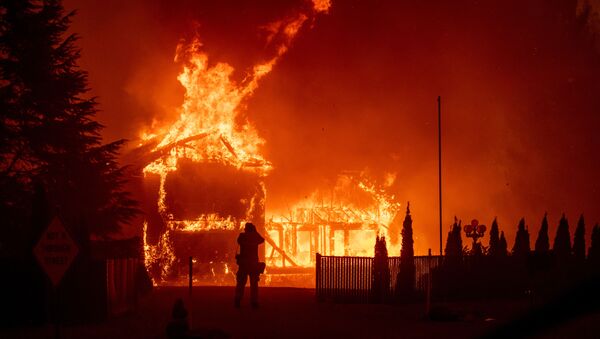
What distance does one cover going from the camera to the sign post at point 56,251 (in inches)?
404

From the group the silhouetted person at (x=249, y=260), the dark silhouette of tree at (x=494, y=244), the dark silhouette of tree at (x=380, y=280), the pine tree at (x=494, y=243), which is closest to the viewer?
the silhouetted person at (x=249, y=260)

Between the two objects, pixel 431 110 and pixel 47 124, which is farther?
pixel 431 110

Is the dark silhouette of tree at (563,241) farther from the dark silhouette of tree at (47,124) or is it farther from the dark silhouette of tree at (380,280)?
the dark silhouette of tree at (47,124)

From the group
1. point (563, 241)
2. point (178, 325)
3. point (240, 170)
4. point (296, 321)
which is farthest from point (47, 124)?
point (240, 170)

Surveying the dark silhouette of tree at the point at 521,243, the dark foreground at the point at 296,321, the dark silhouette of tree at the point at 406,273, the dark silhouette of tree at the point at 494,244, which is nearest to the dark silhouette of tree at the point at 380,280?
the dark silhouette of tree at the point at 406,273

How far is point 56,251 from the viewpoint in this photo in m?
10.3

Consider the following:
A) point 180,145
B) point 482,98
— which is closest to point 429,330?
point 180,145

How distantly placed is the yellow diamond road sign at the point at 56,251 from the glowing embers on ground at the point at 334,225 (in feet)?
102

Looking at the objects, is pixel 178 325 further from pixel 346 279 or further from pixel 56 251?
pixel 346 279

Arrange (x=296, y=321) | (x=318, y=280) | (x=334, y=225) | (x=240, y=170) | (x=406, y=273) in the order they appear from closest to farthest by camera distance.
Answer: (x=296, y=321) → (x=318, y=280) → (x=406, y=273) → (x=240, y=170) → (x=334, y=225)

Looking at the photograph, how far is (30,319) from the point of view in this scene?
1424cm

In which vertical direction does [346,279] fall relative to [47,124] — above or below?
below

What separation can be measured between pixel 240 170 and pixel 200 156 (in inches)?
89.9

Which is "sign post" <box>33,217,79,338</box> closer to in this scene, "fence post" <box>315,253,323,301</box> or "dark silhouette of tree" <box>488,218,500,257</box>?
"fence post" <box>315,253,323,301</box>
